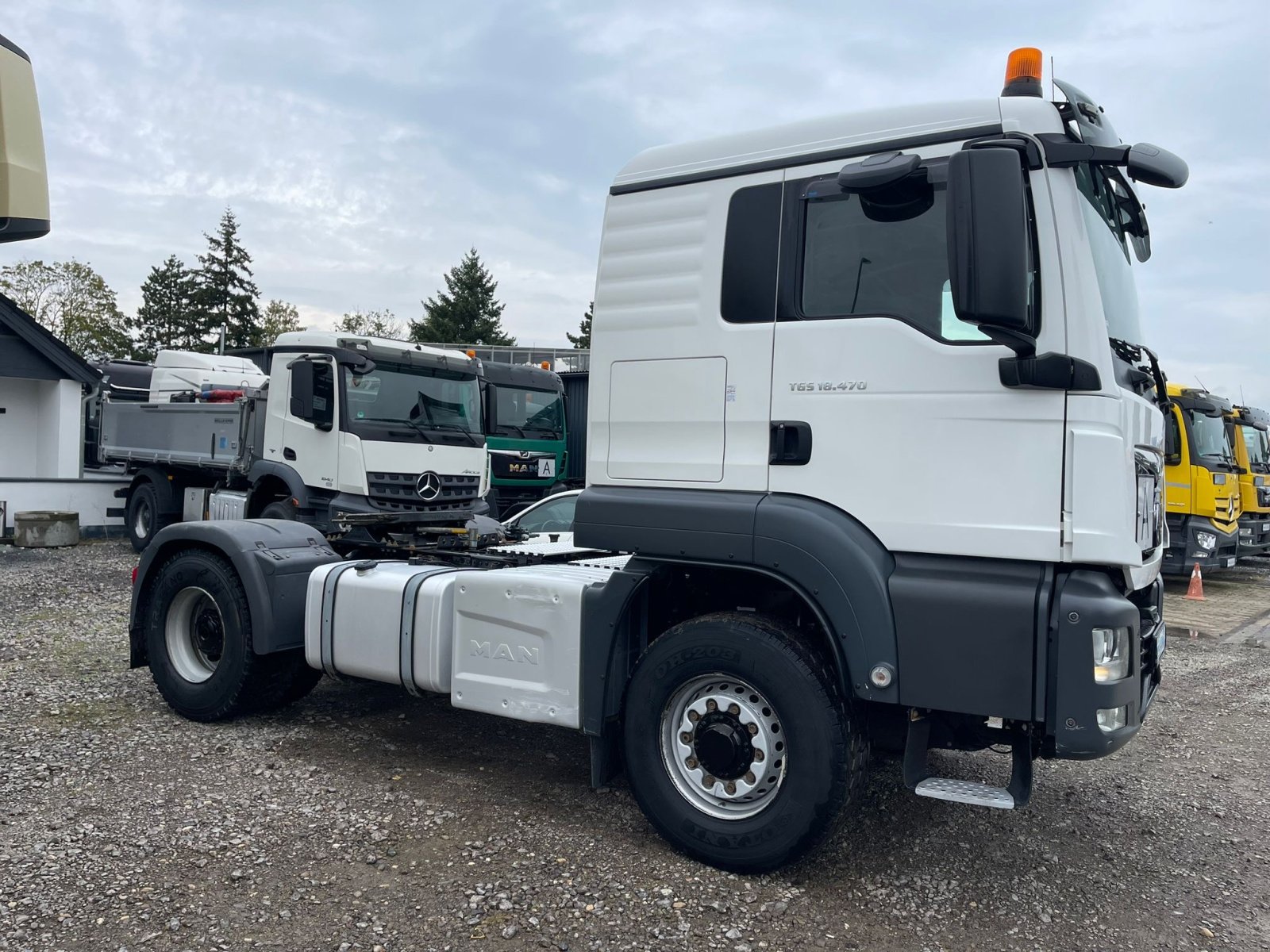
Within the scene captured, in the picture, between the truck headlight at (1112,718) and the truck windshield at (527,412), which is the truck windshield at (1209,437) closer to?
the truck windshield at (527,412)

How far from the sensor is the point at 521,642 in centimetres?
436

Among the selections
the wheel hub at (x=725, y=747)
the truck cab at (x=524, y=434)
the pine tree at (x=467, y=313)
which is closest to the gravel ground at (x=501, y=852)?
the wheel hub at (x=725, y=747)

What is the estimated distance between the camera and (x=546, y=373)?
16.8 m

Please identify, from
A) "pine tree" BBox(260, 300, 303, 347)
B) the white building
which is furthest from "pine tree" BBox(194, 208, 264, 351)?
the white building

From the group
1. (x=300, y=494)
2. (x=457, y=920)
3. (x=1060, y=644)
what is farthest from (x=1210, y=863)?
(x=300, y=494)

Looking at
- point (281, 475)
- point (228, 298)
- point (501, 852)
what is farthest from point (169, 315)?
point (501, 852)

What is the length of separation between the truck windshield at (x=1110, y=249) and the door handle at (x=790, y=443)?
1121 millimetres

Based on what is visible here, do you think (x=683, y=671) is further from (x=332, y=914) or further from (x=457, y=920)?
(x=332, y=914)

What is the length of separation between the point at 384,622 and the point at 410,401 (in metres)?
6.32

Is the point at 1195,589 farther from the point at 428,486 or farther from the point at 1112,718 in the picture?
the point at 1112,718

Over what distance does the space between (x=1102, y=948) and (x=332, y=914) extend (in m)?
2.73

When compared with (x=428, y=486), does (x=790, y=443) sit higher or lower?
higher

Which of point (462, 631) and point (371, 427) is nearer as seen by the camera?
point (462, 631)

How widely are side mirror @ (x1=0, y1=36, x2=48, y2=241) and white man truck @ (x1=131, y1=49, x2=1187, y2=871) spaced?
2.14 metres
